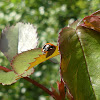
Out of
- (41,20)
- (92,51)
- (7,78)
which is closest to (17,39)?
(7,78)

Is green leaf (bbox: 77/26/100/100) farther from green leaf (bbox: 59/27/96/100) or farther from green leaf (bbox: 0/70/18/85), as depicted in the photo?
green leaf (bbox: 0/70/18/85)

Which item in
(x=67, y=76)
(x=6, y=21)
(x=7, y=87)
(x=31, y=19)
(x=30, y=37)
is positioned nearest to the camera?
(x=67, y=76)

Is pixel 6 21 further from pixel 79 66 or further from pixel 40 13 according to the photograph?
pixel 79 66

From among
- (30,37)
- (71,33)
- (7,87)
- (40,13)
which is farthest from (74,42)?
(40,13)

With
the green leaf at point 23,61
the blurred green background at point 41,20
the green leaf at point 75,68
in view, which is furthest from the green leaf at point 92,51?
the blurred green background at point 41,20

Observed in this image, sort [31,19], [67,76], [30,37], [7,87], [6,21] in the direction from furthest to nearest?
[31,19] < [6,21] < [7,87] < [30,37] < [67,76]

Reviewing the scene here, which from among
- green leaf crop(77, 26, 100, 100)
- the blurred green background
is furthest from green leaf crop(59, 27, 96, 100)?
the blurred green background
